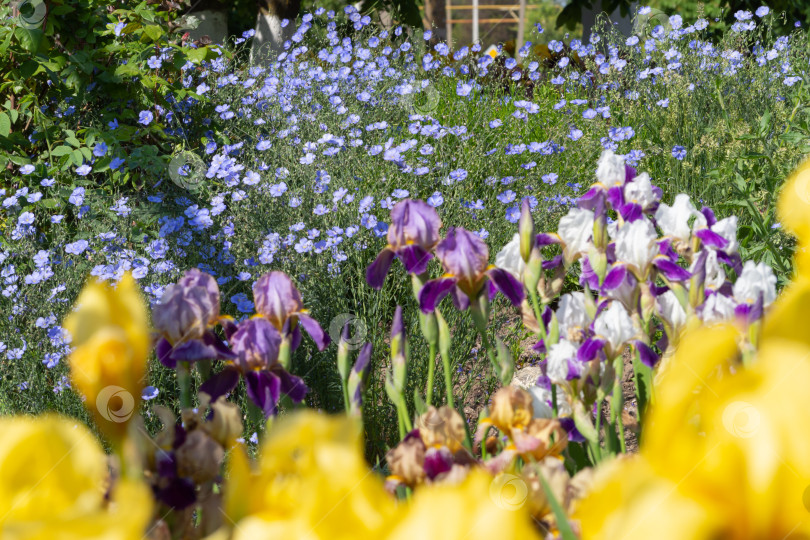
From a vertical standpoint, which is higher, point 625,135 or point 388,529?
point 388,529

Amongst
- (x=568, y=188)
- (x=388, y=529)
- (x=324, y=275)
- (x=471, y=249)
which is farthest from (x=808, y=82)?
(x=388, y=529)

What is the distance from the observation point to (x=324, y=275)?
269cm

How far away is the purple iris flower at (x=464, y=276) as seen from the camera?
3.37 feet

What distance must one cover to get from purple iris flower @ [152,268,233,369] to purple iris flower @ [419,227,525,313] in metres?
0.31

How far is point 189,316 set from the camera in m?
0.89

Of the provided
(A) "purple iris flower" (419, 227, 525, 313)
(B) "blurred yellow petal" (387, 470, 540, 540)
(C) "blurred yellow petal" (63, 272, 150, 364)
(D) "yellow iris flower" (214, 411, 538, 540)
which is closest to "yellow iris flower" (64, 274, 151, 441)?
(C) "blurred yellow petal" (63, 272, 150, 364)

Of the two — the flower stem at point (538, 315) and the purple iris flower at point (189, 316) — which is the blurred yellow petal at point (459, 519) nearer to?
the purple iris flower at point (189, 316)

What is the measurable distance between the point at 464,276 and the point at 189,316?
388mm

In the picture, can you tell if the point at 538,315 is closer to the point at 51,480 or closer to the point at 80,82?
the point at 51,480

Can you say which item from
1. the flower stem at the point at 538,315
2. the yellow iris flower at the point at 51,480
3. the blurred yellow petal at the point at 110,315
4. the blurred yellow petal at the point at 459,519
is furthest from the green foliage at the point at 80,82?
the blurred yellow petal at the point at 459,519

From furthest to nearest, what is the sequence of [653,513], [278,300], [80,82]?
[80,82], [278,300], [653,513]

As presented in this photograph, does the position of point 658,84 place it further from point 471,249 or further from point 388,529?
point 388,529

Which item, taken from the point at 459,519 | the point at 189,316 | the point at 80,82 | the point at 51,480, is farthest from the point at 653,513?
the point at 80,82

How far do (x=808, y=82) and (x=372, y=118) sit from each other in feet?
7.65
